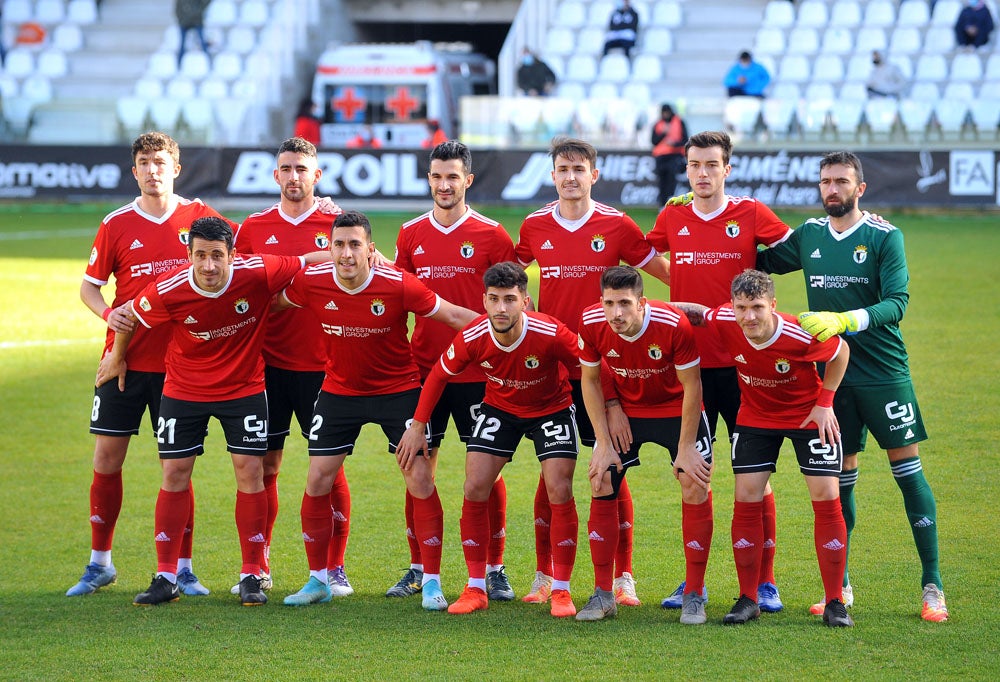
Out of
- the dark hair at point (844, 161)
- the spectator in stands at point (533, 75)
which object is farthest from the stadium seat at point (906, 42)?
the dark hair at point (844, 161)

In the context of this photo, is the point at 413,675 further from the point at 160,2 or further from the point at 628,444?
the point at 160,2

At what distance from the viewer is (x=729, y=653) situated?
5.04 metres

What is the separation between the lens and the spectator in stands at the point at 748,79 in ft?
74.3

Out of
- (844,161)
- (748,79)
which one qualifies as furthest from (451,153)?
(748,79)

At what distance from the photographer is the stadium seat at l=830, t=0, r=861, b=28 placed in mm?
25297

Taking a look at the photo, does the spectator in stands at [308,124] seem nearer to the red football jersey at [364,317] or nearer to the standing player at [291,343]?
the standing player at [291,343]

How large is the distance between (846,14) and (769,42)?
1623 mm

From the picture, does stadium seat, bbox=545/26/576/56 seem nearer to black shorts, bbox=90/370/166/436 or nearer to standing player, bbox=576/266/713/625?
black shorts, bbox=90/370/166/436

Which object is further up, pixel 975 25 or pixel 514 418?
pixel 975 25

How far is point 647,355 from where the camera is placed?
218 inches

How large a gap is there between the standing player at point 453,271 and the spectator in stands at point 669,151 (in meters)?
13.8

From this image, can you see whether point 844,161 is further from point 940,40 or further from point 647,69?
point 647,69

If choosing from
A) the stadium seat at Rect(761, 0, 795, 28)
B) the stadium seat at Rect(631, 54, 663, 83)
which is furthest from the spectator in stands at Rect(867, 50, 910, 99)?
the stadium seat at Rect(631, 54, 663, 83)

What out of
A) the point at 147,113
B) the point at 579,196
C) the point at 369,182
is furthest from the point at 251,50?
the point at 579,196
